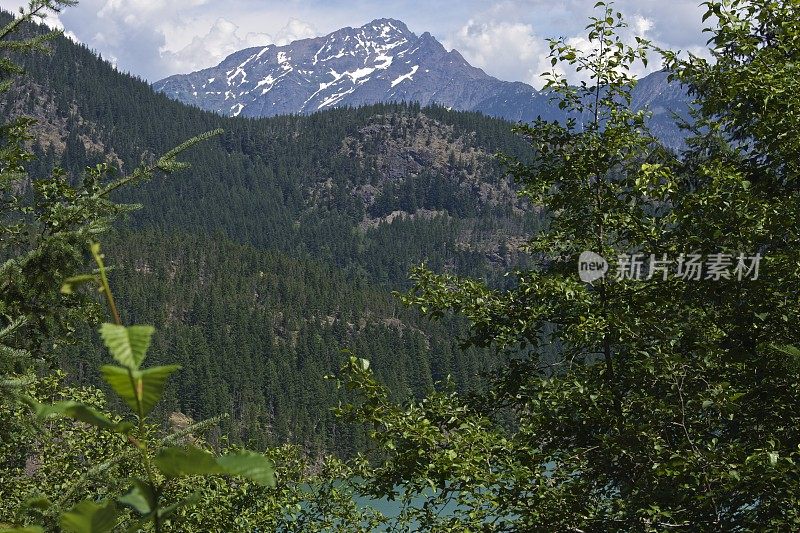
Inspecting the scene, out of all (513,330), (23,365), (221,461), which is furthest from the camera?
(513,330)

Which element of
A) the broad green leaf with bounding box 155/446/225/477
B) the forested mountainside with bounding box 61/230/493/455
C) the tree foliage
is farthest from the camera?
the forested mountainside with bounding box 61/230/493/455

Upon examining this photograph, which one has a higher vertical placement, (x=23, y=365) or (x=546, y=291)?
(x=546, y=291)

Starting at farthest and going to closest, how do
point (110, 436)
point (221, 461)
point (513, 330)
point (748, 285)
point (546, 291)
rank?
point (110, 436) → point (513, 330) → point (546, 291) → point (748, 285) → point (221, 461)

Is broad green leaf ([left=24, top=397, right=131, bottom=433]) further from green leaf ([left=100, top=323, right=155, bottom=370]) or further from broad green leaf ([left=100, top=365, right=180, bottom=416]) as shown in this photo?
green leaf ([left=100, top=323, right=155, bottom=370])

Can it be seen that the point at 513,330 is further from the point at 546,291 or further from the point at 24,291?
the point at 24,291

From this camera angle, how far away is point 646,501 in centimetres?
721

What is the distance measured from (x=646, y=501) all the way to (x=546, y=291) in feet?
8.38

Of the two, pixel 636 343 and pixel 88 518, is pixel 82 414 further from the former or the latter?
pixel 636 343

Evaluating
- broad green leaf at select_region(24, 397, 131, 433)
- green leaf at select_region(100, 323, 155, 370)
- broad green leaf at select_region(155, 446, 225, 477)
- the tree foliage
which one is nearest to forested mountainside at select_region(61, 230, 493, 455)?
the tree foliage

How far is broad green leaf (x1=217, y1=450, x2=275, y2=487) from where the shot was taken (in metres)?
1.60

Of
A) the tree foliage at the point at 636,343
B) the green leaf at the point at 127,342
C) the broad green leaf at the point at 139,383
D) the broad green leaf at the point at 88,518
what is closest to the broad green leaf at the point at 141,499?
the broad green leaf at the point at 88,518

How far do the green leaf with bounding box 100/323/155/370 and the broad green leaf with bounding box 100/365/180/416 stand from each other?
29 millimetres

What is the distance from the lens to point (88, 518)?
1.58m

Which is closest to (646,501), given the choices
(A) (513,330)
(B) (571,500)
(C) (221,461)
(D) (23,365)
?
(B) (571,500)
